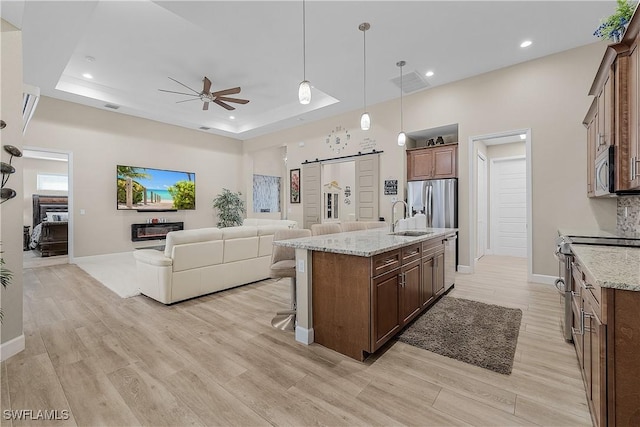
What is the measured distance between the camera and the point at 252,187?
9.37 metres

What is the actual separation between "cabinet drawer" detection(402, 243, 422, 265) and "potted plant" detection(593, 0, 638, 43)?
2214mm

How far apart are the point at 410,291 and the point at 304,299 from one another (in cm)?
103

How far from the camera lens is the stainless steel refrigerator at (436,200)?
5.02 meters

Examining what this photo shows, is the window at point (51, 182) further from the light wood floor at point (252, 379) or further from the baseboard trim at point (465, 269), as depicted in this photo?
the baseboard trim at point (465, 269)

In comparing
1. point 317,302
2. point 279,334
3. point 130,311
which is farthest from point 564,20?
Result: point 130,311

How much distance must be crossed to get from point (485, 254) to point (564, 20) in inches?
196

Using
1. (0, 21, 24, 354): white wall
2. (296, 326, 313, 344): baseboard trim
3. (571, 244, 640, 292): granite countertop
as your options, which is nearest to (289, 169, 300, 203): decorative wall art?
(296, 326, 313, 344): baseboard trim

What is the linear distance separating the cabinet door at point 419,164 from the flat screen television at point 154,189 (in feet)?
19.9

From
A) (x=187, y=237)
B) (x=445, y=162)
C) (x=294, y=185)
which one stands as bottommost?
(x=187, y=237)

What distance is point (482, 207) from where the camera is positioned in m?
6.53

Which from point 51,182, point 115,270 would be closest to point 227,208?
point 115,270

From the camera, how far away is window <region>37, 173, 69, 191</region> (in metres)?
8.66

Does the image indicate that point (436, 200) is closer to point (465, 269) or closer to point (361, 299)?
point (465, 269)

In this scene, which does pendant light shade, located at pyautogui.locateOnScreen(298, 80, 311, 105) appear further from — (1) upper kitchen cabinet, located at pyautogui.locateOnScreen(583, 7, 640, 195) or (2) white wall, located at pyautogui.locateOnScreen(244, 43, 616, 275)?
(2) white wall, located at pyautogui.locateOnScreen(244, 43, 616, 275)
